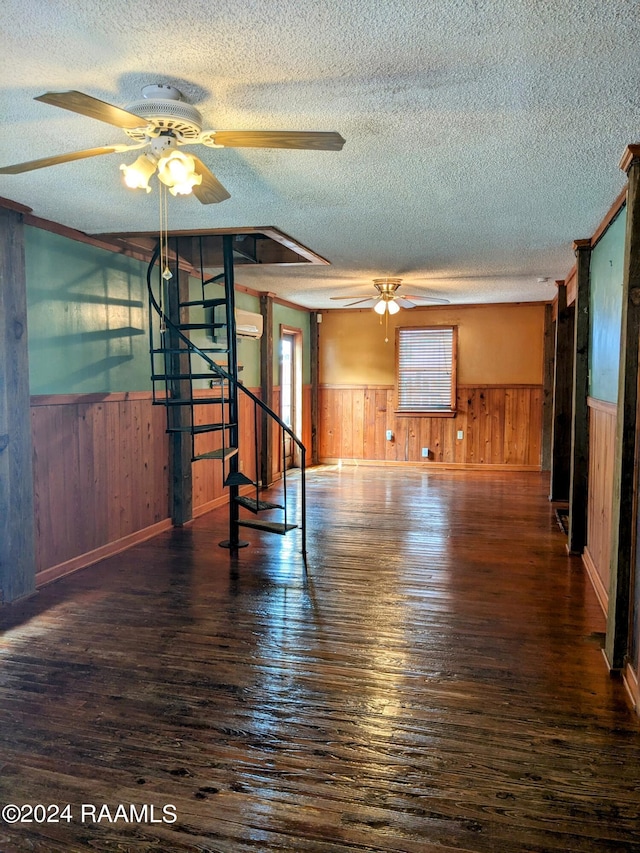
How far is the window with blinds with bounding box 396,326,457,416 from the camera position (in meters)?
9.32

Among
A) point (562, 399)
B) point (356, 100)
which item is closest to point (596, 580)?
point (562, 399)

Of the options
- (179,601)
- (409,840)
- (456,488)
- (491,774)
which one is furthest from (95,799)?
(456,488)

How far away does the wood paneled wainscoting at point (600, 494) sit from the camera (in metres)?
3.70

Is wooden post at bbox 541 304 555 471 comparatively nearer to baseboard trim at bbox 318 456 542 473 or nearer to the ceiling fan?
baseboard trim at bbox 318 456 542 473

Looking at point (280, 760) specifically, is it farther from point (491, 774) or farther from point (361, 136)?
point (361, 136)

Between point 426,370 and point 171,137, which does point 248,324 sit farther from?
point 171,137

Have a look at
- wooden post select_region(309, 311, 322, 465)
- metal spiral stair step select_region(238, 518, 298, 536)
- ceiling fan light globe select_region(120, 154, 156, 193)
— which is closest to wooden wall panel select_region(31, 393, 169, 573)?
metal spiral stair step select_region(238, 518, 298, 536)

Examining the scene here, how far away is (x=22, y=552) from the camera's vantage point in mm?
3916

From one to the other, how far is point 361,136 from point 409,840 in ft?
8.74

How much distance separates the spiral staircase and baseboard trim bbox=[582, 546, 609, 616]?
2097mm

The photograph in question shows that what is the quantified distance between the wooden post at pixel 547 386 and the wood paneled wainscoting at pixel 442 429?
19cm

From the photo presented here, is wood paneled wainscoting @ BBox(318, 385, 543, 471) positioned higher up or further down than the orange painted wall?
further down

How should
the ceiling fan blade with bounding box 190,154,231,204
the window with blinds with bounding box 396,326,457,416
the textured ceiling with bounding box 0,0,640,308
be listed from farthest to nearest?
1. the window with blinds with bounding box 396,326,457,416
2. the ceiling fan blade with bounding box 190,154,231,204
3. the textured ceiling with bounding box 0,0,640,308

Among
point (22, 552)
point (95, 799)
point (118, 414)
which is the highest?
point (118, 414)
